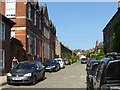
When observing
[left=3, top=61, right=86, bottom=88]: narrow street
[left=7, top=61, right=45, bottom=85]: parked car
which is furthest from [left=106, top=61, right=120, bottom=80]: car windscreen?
[left=7, top=61, right=45, bottom=85]: parked car

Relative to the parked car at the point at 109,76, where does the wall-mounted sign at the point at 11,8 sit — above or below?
above

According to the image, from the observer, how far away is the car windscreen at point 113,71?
26.4ft

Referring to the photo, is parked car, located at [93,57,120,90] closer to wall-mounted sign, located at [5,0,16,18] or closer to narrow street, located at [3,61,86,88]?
narrow street, located at [3,61,86,88]

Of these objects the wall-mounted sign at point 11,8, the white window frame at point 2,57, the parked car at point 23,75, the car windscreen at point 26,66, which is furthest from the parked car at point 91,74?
the wall-mounted sign at point 11,8

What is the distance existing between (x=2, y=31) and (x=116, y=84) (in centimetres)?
2144

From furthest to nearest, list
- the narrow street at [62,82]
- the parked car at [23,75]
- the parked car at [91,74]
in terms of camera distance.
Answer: the parked car at [23,75], the narrow street at [62,82], the parked car at [91,74]

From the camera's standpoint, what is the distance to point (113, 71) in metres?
8.17

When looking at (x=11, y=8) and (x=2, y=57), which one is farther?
(x=11, y=8)

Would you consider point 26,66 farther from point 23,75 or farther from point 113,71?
point 113,71

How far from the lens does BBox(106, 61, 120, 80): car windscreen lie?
805 cm

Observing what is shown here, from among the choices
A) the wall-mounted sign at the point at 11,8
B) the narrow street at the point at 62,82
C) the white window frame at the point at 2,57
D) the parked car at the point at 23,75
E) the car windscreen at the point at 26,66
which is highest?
the wall-mounted sign at the point at 11,8

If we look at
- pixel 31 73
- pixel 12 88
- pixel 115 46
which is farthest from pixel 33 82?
pixel 115 46

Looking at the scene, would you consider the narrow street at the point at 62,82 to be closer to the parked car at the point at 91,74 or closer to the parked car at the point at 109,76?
the parked car at the point at 91,74

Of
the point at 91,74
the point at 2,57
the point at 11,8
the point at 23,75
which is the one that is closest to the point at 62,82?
the point at 23,75
